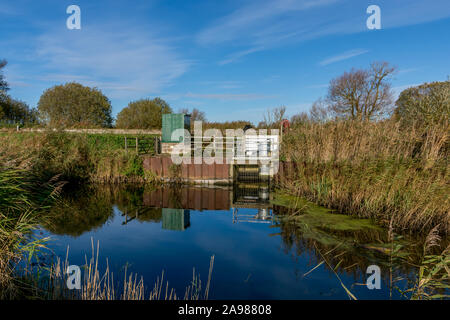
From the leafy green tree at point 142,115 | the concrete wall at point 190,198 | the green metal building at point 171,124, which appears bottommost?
the concrete wall at point 190,198

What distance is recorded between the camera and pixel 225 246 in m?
6.34

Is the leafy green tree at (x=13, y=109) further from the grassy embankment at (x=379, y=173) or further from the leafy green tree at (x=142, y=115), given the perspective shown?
the grassy embankment at (x=379, y=173)

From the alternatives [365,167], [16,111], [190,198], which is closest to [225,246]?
[365,167]

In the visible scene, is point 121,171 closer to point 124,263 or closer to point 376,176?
point 124,263

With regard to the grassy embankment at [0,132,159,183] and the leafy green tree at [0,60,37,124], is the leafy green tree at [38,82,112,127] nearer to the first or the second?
the leafy green tree at [0,60,37,124]

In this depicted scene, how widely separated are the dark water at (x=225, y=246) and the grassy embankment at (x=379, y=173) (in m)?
0.99

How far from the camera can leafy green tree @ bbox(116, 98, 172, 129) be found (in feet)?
117

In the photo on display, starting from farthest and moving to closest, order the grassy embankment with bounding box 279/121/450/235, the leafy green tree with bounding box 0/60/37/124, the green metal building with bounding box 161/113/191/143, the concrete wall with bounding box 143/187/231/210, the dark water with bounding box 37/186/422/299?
the leafy green tree with bounding box 0/60/37/124 < the green metal building with bounding box 161/113/191/143 < the concrete wall with bounding box 143/187/231/210 < the grassy embankment with bounding box 279/121/450/235 < the dark water with bounding box 37/186/422/299

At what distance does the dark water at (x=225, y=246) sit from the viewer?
173 inches

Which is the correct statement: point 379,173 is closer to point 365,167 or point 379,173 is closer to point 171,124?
point 365,167

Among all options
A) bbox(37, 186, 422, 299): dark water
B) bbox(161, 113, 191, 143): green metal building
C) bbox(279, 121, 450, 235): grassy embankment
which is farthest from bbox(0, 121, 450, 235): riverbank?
bbox(161, 113, 191, 143): green metal building

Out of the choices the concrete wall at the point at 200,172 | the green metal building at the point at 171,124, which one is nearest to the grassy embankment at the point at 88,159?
the concrete wall at the point at 200,172

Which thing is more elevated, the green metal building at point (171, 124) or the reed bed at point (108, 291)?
the green metal building at point (171, 124)

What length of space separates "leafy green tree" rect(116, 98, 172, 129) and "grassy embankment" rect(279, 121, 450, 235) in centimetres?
2822
